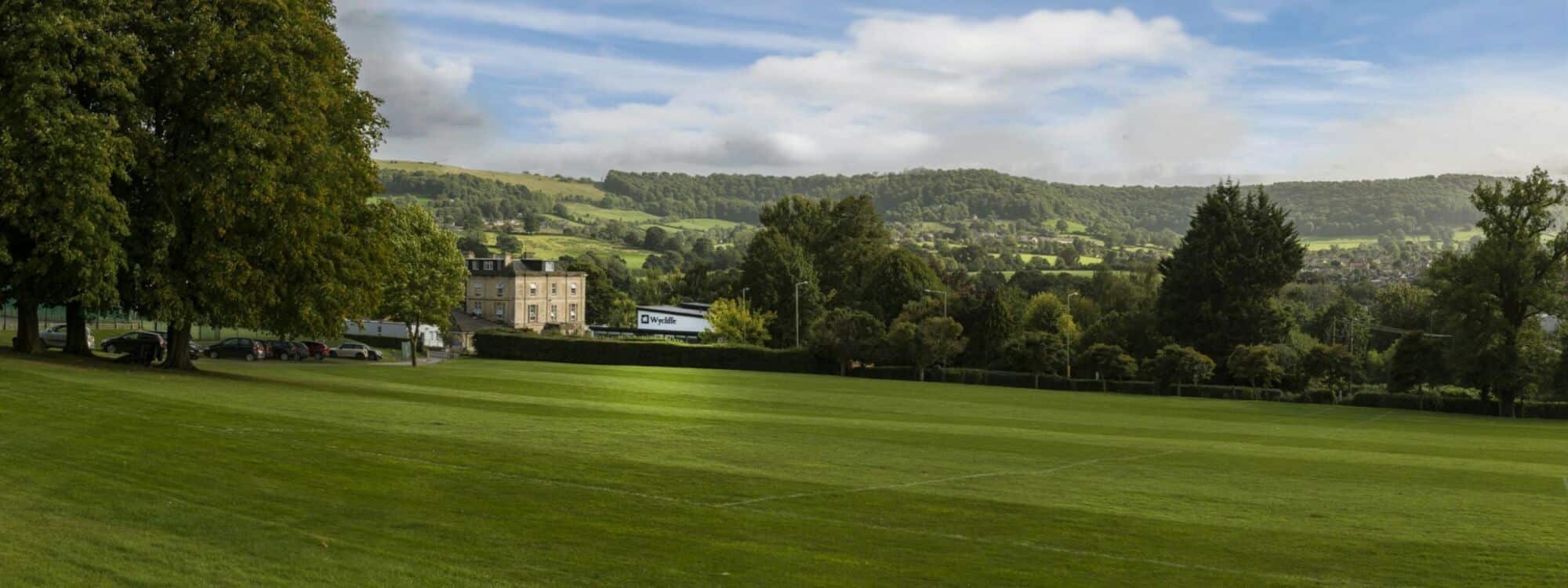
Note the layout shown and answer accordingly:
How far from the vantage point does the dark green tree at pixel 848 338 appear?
98.4m

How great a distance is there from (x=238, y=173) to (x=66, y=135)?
485cm

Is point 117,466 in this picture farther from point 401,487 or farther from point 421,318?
point 421,318

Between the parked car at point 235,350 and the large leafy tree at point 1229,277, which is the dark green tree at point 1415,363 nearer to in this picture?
the large leafy tree at point 1229,277

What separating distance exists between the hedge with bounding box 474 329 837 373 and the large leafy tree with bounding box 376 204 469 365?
21189mm

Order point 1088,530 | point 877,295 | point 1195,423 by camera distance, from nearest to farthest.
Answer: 1. point 1088,530
2. point 1195,423
3. point 877,295

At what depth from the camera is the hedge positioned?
102m

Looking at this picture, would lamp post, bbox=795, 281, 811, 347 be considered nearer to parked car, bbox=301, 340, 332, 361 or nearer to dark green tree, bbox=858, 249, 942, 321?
dark green tree, bbox=858, 249, 942, 321

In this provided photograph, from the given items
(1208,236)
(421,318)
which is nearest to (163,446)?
(421,318)

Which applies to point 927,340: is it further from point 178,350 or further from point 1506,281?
point 178,350

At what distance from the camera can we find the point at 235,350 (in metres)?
73.1

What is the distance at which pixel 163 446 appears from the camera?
23.2 metres

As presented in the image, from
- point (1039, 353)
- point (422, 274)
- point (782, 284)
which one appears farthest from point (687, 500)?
point (782, 284)

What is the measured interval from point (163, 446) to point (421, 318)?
187 feet

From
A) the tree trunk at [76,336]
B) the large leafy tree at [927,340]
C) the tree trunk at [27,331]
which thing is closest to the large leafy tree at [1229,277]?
the large leafy tree at [927,340]
